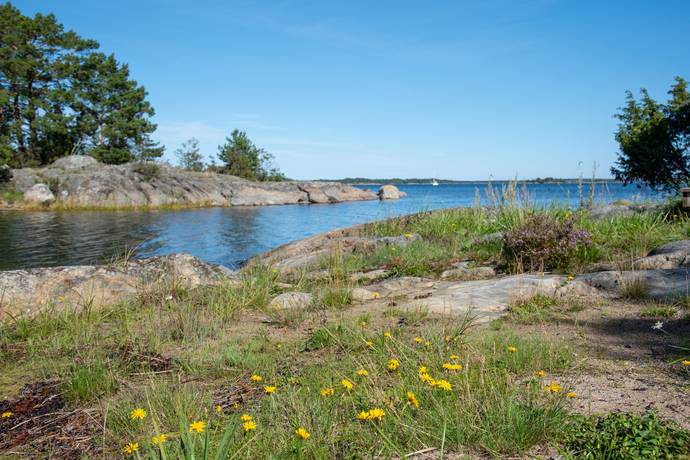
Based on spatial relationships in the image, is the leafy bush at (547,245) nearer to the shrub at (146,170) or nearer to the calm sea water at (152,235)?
the calm sea water at (152,235)

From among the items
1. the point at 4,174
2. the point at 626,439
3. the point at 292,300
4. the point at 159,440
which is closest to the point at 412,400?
the point at 626,439

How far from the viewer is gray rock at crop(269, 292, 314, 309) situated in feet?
17.9

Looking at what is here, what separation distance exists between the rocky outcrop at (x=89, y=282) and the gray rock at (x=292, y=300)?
1.14m

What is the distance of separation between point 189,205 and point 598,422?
122 feet

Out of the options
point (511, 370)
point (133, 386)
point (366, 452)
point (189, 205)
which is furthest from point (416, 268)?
point (189, 205)

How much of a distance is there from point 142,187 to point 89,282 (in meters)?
31.8

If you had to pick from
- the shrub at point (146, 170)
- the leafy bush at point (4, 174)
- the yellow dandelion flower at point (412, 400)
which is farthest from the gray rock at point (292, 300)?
the shrub at point (146, 170)

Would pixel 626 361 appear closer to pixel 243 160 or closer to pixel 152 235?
pixel 152 235

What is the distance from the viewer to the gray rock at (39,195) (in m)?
30.6

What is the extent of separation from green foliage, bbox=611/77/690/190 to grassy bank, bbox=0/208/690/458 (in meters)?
16.0

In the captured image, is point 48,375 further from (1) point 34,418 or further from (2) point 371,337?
(2) point 371,337

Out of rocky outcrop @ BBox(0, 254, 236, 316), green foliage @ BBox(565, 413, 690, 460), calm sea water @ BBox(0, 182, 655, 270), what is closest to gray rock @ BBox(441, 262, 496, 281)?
rocky outcrop @ BBox(0, 254, 236, 316)

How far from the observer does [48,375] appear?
3.71m

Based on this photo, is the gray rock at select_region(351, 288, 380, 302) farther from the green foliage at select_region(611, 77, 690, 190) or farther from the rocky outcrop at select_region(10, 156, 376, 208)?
the rocky outcrop at select_region(10, 156, 376, 208)
